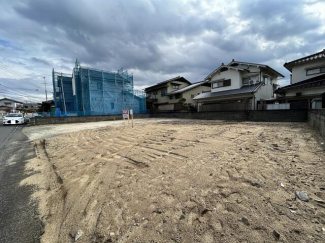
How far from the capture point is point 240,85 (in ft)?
61.0

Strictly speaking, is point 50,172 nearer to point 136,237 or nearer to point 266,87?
point 136,237

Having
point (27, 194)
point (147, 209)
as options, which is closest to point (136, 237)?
point (147, 209)

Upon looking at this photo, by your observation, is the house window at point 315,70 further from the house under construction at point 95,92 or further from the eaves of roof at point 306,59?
the house under construction at point 95,92

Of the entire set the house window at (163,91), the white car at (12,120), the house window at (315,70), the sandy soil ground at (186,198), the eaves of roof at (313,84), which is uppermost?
the house window at (163,91)

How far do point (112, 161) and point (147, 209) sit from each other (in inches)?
80.5

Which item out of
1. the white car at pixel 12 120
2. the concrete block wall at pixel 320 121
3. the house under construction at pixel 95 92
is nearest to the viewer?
the concrete block wall at pixel 320 121

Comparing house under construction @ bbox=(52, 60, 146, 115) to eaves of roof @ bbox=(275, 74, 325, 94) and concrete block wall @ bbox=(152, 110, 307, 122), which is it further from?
eaves of roof @ bbox=(275, 74, 325, 94)

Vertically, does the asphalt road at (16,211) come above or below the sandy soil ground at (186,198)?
below

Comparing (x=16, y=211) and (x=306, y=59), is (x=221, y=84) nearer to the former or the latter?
(x=306, y=59)

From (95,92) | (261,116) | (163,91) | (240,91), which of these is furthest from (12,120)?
(240,91)

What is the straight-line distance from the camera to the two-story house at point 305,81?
12516mm

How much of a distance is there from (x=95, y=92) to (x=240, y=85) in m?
19.6

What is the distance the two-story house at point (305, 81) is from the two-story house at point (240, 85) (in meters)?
2.20

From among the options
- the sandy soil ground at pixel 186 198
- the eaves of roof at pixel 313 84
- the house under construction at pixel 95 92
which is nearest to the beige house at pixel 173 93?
the house under construction at pixel 95 92
